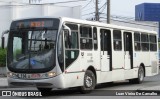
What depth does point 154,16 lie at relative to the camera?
84.6 m

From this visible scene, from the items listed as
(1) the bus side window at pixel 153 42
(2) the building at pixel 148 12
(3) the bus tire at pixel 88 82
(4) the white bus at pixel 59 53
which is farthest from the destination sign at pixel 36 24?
(2) the building at pixel 148 12

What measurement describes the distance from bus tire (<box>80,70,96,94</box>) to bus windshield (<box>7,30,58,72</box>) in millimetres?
2197

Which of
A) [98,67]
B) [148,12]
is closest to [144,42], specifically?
[98,67]

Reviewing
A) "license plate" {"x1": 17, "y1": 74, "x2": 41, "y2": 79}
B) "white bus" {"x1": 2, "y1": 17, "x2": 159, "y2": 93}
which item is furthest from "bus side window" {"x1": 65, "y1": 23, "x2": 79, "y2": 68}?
"license plate" {"x1": 17, "y1": 74, "x2": 41, "y2": 79}

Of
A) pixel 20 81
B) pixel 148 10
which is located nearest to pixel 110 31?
pixel 20 81

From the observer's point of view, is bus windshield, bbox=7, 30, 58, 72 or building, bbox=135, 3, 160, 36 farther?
building, bbox=135, 3, 160, 36

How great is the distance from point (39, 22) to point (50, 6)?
41.1 metres

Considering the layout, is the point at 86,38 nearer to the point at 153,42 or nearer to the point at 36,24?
the point at 36,24

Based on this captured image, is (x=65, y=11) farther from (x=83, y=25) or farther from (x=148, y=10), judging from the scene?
(x=83, y=25)

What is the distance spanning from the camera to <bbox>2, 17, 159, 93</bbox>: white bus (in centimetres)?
1608

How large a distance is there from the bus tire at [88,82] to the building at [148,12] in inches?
2449

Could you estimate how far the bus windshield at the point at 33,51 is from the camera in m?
16.2

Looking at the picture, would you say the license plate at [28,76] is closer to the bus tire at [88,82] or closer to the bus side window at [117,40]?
the bus tire at [88,82]

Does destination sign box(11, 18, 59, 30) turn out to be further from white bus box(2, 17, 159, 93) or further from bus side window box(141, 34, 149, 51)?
bus side window box(141, 34, 149, 51)
